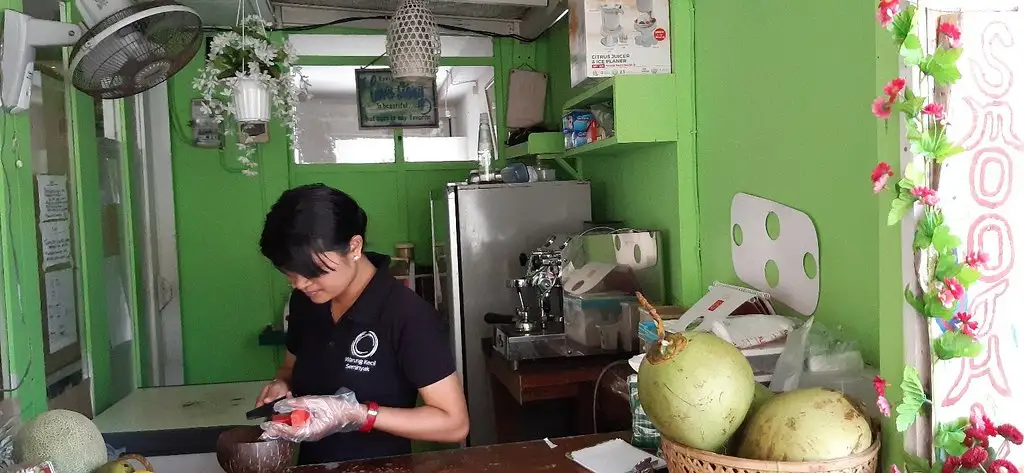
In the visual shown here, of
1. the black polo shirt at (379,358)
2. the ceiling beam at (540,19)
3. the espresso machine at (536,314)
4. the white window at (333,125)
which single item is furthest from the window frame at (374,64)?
the black polo shirt at (379,358)

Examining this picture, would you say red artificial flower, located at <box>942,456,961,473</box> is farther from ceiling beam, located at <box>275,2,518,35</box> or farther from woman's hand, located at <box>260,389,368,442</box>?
ceiling beam, located at <box>275,2,518,35</box>

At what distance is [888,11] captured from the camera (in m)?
1.00

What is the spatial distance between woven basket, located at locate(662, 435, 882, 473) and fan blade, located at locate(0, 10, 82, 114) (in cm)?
188

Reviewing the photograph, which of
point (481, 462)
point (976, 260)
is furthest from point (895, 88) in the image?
point (481, 462)

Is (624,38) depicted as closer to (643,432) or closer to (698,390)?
(643,432)

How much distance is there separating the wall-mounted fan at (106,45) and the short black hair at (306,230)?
0.65m

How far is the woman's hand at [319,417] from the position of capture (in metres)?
1.49

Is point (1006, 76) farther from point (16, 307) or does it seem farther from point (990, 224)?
point (16, 307)

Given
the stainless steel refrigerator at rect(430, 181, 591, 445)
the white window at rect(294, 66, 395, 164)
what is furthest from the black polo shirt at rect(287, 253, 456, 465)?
the white window at rect(294, 66, 395, 164)

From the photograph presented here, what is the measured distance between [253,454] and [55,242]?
1371 millimetres

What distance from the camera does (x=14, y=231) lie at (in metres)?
2.00

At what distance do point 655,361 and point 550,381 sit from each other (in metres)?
1.48

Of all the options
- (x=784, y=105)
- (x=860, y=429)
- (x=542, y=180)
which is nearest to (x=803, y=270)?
(x=784, y=105)

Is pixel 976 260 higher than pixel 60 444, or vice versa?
pixel 976 260
